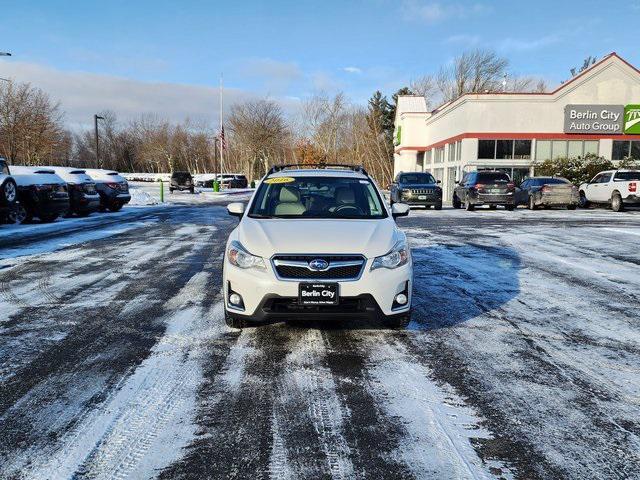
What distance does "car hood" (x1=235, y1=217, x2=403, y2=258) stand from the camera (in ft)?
15.2

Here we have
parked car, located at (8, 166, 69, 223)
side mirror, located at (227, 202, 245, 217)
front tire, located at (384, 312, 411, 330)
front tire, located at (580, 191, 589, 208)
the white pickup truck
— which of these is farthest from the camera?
front tire, located at (580, 191, 589, 208)

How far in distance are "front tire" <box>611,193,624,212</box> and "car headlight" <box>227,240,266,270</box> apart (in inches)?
868

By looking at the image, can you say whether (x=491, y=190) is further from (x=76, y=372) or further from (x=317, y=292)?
(x=76, y=372)

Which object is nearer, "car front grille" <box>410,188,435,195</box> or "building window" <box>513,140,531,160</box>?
"car front grille" <box>410,188,435,195</box>

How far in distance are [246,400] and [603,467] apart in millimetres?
2131

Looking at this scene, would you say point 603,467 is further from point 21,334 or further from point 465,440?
point 21,334

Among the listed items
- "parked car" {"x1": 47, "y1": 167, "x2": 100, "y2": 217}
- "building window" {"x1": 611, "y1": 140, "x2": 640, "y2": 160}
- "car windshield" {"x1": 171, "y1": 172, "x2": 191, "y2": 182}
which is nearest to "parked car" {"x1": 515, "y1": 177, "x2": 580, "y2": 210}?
"building window" {"x1": 611, "y1": 140, "x2": 640, "y2": 160}

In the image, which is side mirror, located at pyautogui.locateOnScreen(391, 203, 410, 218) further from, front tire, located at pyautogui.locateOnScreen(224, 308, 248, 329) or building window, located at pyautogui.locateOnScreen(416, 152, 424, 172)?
building window, located at pyautogui.locateOnScreen(416, 152, 424, 172)

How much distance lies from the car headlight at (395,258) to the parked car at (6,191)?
1309 cm

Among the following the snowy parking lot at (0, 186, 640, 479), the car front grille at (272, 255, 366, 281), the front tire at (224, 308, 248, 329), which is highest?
the car front grille at (272, 255, 366, 281)

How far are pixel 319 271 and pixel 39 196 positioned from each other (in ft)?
45.7

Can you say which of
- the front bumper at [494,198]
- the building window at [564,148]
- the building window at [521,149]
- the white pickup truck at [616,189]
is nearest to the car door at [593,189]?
the white pickup truck at [616,189]

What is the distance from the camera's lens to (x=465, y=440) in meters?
3.08

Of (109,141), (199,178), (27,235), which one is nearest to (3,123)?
(199,178)
